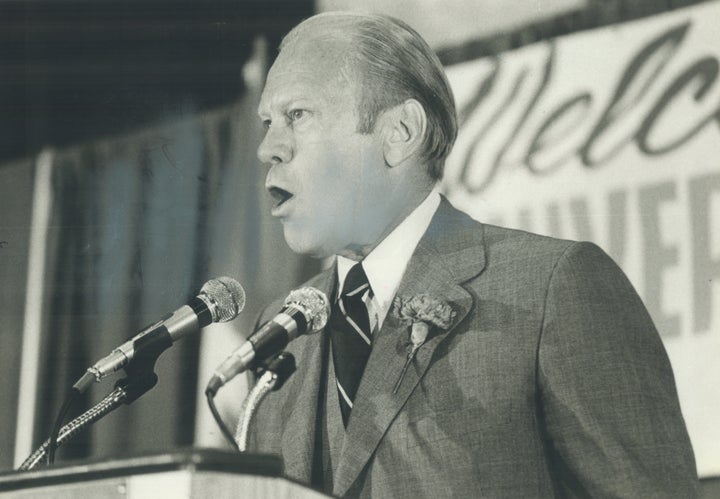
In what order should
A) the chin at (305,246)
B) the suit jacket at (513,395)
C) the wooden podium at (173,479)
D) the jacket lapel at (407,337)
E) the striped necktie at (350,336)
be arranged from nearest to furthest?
1. the wooden podium at (173,479)
2. the suit jacket at (513,395)
3. the jacket lapel at (407,337)
4. the striped necktie at (350,336)
5. the chin at (305,246)

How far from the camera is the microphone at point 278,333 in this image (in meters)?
2.36

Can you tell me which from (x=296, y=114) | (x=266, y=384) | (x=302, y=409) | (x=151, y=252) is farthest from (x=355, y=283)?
(x=151, y=252)

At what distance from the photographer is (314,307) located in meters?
2.52

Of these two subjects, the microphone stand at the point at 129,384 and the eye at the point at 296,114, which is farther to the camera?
the eye at the point at 296,114

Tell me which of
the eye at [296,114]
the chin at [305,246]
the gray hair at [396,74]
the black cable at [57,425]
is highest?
the gray hair at [396,74]

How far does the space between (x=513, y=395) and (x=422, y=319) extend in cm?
32

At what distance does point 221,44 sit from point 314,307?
135cm

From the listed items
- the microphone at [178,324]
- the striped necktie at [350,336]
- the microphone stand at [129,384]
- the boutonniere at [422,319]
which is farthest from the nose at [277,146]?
the microphone stand at [129,384]

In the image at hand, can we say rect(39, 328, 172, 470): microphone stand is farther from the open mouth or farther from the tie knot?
the open mouth

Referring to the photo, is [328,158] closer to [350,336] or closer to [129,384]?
[350,336]

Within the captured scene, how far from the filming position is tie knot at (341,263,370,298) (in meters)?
3.03

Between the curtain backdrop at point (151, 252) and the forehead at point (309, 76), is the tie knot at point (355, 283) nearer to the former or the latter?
the curtain backdrop at point (151, 252)

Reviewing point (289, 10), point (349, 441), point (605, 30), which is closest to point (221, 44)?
point (289, 10)

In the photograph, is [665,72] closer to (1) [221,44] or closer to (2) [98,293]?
(1) [221,44]
